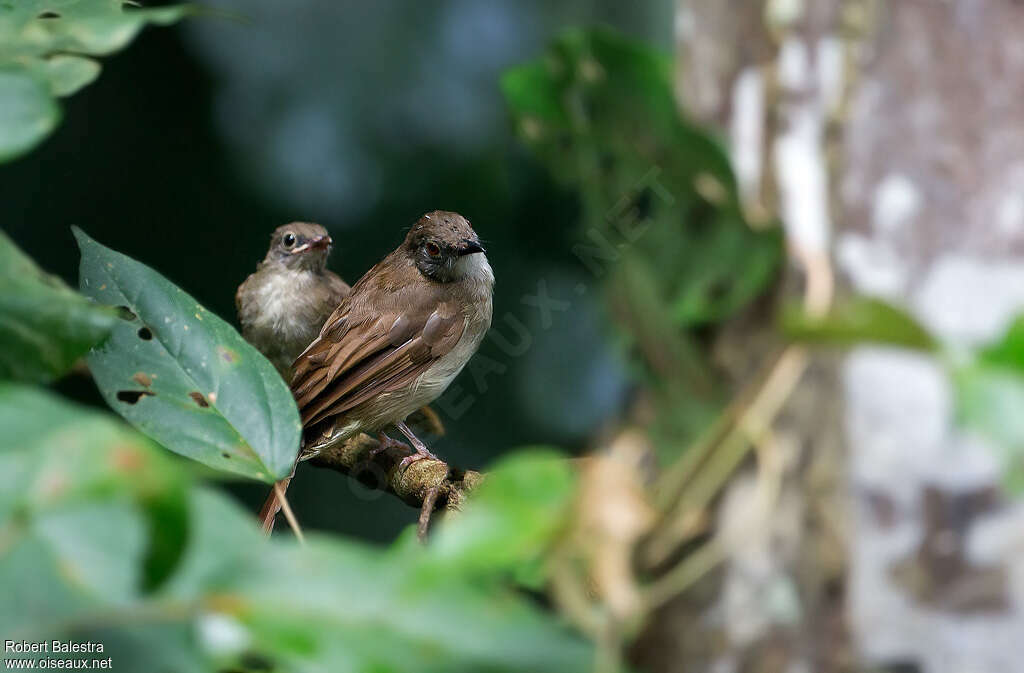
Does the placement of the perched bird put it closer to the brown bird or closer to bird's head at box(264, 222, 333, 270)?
bird's head at box(264, 222, 333, 270)

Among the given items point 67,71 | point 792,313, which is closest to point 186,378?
point 67,71

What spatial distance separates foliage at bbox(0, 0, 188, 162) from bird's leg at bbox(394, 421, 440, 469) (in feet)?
5.77

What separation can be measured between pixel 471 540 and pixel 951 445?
547 mm

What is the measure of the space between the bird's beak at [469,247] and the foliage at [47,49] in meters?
1.47

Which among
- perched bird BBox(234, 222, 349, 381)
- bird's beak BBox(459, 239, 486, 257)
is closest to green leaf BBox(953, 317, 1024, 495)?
bird's beak BBox(459, 239, 486, 257)

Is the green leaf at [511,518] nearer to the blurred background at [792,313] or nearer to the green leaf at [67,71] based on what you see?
the blurred background at [792,313]

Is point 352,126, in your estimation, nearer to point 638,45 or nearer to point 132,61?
point 132,61

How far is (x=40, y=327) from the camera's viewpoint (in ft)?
4.17

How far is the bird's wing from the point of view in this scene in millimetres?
3100

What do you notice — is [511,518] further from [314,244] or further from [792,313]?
[314,244]

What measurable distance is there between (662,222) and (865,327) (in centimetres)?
41

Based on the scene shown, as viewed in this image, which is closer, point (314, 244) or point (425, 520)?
point (425, 520)

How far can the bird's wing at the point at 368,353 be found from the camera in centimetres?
310

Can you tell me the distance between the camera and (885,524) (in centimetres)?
105
